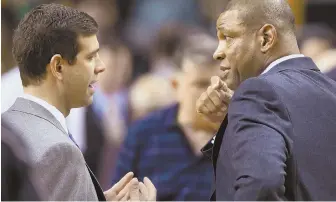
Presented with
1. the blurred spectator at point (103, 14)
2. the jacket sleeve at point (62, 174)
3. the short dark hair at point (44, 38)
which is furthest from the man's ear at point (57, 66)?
the blurred spectator at point (103, 14)

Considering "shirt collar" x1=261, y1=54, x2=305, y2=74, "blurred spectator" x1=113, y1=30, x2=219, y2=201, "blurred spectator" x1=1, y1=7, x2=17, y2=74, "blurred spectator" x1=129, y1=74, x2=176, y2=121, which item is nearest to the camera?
"shirt collar" x1=261, y1=54, x2=305, y2=74

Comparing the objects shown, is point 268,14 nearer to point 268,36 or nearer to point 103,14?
point 268,36

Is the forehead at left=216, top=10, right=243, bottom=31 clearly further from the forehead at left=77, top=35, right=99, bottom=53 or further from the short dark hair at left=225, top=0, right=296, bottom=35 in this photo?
the forehead at left=77, top=35, right=99, bottom=53

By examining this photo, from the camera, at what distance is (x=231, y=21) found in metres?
3.24

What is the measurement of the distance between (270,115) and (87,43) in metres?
0.67

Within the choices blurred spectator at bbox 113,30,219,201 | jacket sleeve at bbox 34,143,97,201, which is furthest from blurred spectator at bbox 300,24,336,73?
jacket sleeve at bbox 34,143,97,201

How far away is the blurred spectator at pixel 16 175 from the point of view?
231cm

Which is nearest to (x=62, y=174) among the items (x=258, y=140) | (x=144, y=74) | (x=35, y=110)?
(x=35, y=110)

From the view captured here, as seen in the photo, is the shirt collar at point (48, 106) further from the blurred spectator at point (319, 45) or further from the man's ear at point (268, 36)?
the blurred spectator at point (319, 45)

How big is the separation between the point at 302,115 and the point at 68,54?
791 millimetres

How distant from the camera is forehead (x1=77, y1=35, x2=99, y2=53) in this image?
10.0 feet

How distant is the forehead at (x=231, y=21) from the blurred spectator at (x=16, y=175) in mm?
1101

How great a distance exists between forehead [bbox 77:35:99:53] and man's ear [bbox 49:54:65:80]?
0.27 feet

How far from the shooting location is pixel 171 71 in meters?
7.66
